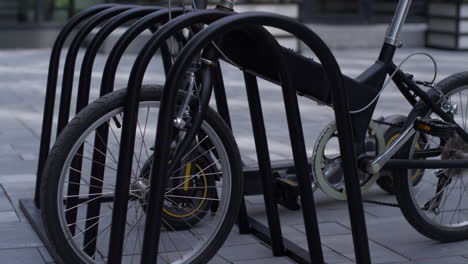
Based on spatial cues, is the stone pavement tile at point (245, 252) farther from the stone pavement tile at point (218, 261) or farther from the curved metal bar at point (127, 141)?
the curved metal bar at point (127, 141)

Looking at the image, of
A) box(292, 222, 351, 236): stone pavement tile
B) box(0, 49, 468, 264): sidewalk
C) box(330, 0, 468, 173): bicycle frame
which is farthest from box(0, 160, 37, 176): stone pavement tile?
box(330, 0, 468, 173): bicycle frame

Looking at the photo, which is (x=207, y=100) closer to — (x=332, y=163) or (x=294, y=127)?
(x=294, y=127)

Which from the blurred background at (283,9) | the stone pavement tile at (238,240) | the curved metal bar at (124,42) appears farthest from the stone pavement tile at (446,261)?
the blurred background at (283,9)

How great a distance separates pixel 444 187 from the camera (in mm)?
4215

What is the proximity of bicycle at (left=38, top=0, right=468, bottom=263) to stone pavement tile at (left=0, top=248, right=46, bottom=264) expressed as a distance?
10.7 inches

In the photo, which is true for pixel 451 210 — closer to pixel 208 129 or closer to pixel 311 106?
pixel 208 129

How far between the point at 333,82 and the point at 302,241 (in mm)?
1134

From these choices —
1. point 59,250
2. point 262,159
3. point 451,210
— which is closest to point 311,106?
point 451,210

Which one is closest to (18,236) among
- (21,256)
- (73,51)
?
(21,256)

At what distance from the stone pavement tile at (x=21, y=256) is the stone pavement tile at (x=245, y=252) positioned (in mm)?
758

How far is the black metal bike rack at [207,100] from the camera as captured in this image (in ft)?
9.44

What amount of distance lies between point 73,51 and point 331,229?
4.73ft

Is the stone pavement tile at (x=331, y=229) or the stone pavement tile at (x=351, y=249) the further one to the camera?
the stone pavement tile at (x=331, y=229)

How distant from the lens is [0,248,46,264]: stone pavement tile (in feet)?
12.3
